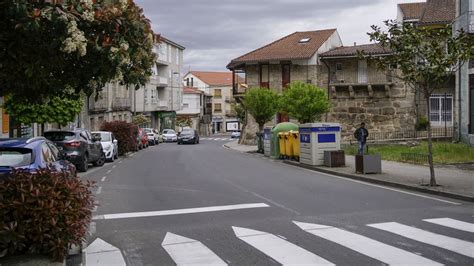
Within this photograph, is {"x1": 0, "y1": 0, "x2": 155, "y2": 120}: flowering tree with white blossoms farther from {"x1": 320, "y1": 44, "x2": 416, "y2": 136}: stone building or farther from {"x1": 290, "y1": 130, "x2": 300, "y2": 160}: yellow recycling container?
{"x1": 320, "y1": 44, "x2": 416, "y2": 136}: stone building

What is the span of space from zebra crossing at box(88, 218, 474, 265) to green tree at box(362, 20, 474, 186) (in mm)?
5984

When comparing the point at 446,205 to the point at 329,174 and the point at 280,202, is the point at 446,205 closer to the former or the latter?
the point at 280,202

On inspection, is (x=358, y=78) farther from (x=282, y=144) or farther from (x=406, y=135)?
(x=282, y=144)

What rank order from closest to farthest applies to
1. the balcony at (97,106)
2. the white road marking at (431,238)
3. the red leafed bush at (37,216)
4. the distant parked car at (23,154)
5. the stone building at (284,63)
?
1. the red leafed bush at (37,216)
2. the white road marking at (431,238)
3. the distant parked car at (23,154)
4. the stone building at (284,63)
5. the balcony at (97,106)

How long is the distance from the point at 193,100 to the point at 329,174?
78349 mm

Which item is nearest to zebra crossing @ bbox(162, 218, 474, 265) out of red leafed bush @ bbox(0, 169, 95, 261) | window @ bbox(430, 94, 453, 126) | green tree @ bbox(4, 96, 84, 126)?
red leafed bush @ bbox(0, 169, 95, 261)

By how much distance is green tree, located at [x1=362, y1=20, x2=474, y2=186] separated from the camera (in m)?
14.4

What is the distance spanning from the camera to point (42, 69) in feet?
19.7

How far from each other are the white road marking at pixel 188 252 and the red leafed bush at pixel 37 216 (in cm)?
156

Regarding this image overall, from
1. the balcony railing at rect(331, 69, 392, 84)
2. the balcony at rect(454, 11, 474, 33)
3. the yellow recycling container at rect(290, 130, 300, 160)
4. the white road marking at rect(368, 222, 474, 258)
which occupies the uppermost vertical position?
the balcony at rect(454, 11, 474, 33)

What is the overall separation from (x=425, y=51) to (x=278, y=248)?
8.83 meters

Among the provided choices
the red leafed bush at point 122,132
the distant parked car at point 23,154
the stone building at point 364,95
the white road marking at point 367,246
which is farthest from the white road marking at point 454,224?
the stone building at point 364,95

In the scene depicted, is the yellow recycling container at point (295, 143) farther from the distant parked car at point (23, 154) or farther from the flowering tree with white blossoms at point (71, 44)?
the flowering tree with white blossoms at point (71, 44)

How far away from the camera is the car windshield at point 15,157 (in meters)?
10.5
